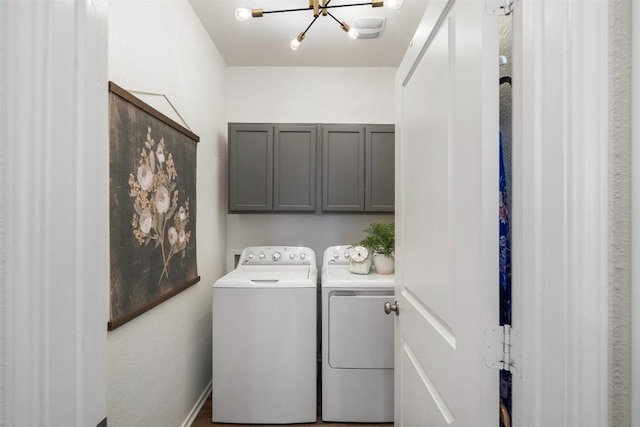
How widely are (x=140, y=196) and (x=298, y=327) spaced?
1.16 metres

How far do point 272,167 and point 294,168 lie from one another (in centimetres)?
17

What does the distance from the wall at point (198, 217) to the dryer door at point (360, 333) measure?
0.90m

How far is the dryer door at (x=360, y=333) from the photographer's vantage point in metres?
1.80

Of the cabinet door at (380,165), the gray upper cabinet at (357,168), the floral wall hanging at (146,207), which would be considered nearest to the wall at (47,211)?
the floral wall hanging at (146,207)

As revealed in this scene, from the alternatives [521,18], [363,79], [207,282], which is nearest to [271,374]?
[207,282]

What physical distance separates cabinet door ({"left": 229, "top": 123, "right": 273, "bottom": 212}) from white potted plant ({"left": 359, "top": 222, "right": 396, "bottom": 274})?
2.86ft

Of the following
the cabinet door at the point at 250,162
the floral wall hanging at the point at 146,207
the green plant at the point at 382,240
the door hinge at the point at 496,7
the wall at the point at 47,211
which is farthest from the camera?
the cabinet door at the point at 250,162

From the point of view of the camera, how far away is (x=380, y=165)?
2273 millimetres

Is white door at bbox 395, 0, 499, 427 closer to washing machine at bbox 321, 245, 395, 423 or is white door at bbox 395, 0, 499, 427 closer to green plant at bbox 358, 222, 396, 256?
washing machine at bbox 321, 245, 395, 423

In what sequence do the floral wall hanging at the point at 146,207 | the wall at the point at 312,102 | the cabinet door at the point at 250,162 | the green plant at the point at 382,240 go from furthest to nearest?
the wall at the point at 312,102
the cabinet door at the point at 250,162
the green plant at the point at 382,240
the floral wall hanging at the point at 146,207

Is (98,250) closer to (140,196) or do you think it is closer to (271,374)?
(140,196)

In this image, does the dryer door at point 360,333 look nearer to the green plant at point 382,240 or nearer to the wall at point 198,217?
the green plant at point 382,240

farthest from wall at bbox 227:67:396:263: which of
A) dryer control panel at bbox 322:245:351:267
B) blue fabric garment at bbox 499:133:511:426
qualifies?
blue fabric garment at bbox 499:133:511:426

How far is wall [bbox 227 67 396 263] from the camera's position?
2.54m
